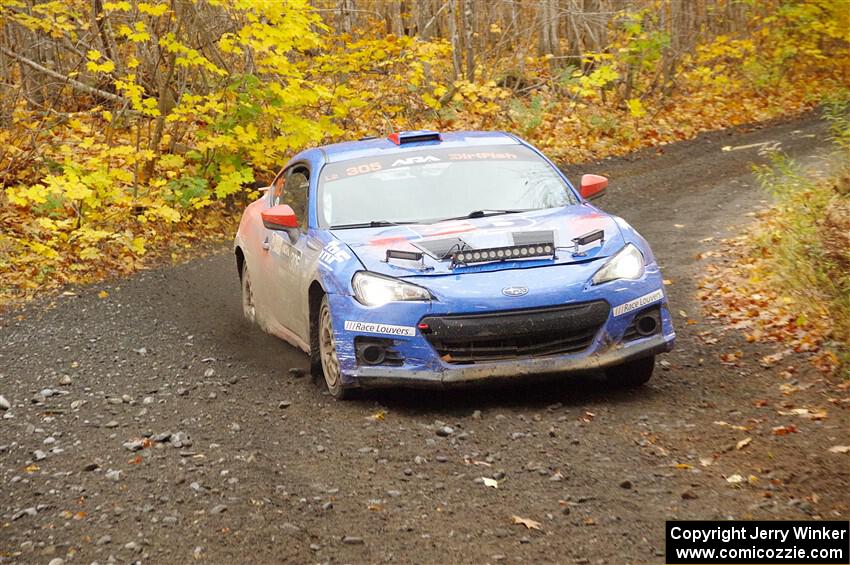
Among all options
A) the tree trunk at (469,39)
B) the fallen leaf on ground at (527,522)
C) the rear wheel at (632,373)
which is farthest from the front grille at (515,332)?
the tree trunk at (469,39)

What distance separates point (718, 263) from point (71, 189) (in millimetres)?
7327

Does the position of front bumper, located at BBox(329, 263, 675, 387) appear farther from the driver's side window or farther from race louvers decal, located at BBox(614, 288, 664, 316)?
the driver's side window

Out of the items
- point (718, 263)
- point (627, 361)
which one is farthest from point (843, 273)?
point (718, 263)

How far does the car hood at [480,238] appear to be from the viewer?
6887mm

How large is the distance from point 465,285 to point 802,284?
2.54 m

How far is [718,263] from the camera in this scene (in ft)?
38.5

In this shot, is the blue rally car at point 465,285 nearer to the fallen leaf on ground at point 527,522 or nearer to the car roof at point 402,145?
the car roof at point 402,145

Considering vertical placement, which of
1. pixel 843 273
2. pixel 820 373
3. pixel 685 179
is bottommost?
pixel 685 179

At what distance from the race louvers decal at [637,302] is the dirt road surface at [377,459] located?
1.84 ft

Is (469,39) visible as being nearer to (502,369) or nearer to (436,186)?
(436,186)

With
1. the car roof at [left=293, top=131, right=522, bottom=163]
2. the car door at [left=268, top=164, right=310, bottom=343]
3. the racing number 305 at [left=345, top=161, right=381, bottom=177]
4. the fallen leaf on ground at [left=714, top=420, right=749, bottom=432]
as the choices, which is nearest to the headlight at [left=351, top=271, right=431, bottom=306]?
the car door at [left=268, top=164, right=310, bottom=343]

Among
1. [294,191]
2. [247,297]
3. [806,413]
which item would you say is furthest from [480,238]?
[247,297]

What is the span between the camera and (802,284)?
305 inches

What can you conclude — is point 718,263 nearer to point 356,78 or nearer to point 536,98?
point 356,78
